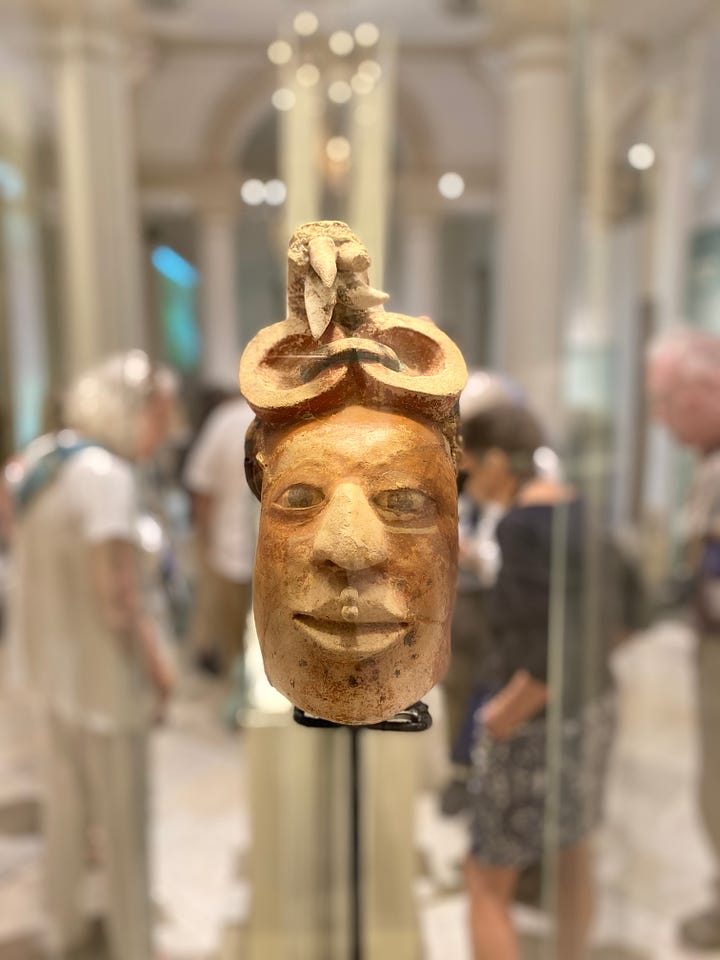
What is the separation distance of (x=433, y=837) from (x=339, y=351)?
1469 mm

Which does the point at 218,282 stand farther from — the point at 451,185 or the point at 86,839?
the point at 86,839

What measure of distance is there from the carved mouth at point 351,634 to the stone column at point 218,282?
65cm

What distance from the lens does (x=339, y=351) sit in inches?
19.1

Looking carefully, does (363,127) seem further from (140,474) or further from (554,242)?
(140,474)

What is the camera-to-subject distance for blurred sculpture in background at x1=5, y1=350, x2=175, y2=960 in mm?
1432

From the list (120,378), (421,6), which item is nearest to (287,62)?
(421,6)

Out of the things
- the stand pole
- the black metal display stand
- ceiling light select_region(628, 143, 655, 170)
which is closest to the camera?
the black metal display stand

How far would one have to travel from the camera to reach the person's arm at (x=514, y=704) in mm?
1157

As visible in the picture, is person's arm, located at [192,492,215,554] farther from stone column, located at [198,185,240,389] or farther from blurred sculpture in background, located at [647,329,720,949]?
blurred sculpture in background, located at [647,329,720,949]

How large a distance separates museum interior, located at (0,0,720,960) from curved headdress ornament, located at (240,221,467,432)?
0.44 m

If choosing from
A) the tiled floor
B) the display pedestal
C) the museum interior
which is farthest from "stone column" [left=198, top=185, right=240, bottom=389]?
the tiled floor

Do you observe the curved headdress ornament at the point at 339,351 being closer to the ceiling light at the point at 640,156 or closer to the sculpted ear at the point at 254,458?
the sculpted ear at the point at 254,458

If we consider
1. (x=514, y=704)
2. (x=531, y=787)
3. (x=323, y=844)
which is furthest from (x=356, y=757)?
(x=323, y=844)

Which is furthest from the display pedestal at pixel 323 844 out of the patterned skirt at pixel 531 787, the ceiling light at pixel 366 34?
the ceiling light at pixel 366 34
